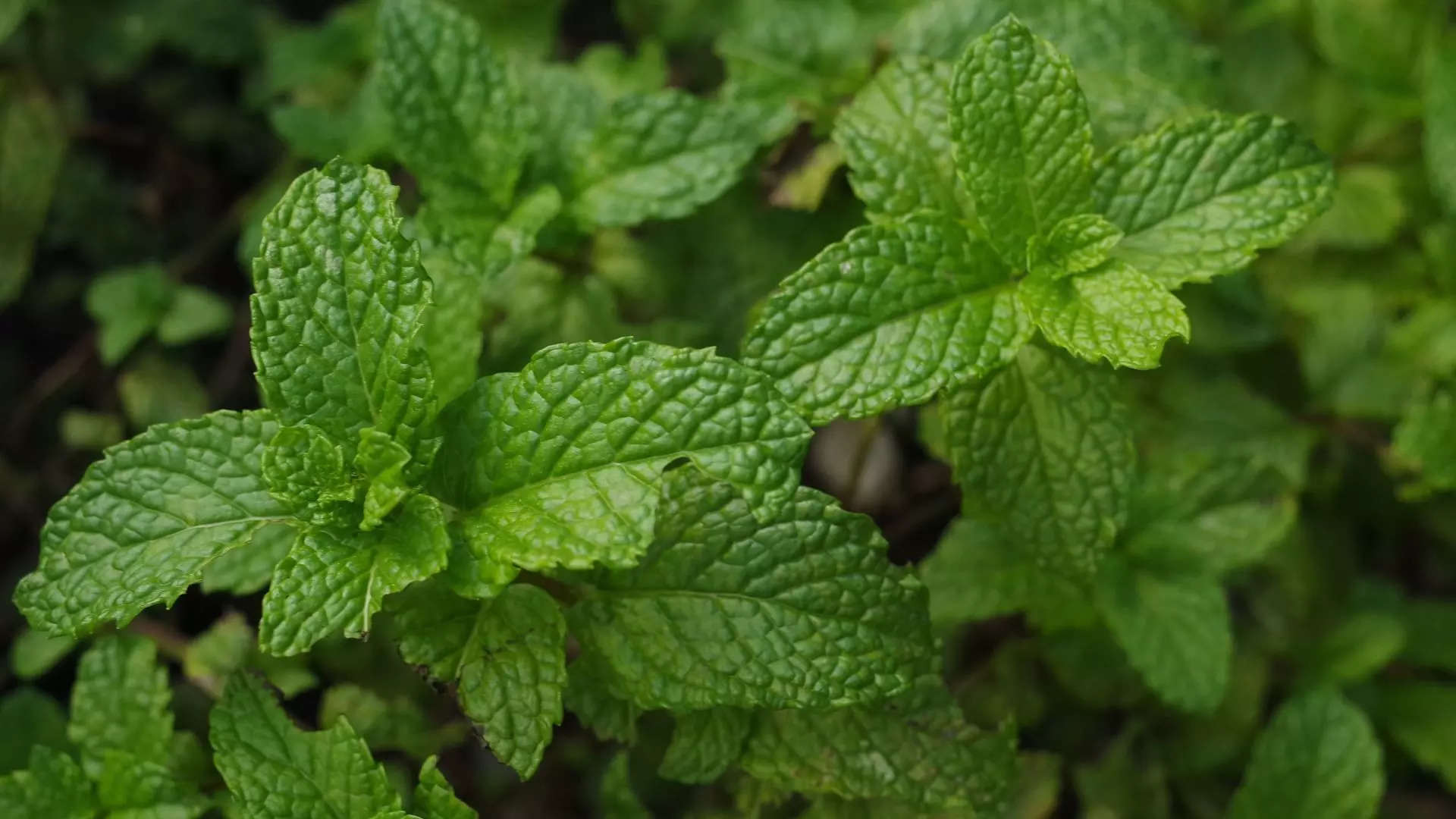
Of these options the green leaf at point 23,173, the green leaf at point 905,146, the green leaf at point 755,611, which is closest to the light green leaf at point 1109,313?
the green leaf at point 905,146

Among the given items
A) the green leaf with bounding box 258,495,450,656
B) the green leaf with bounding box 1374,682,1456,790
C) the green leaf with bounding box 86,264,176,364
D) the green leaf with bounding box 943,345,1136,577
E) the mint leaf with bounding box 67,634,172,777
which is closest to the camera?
the green leaf with bounding box 258,495,450,656

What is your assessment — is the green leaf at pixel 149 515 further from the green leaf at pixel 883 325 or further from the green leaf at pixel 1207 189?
the green leaf at pixel 1207 189

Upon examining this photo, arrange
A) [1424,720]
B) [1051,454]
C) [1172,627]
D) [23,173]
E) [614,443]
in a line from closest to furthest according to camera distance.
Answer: [614,443] → [1051,454] → [1172,627] → [1424,720] → [23,173]

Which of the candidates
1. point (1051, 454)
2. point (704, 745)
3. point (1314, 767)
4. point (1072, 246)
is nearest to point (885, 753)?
point (704, 745)

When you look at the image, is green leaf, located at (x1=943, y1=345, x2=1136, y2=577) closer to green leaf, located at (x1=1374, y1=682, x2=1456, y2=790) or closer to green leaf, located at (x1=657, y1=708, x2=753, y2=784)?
green leaf, located at (x1=657, y1=708, x2=753, y2=784)

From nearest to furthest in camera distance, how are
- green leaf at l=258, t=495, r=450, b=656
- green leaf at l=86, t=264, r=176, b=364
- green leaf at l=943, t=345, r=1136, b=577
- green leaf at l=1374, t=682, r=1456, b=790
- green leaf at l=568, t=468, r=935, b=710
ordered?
green leaf at l=258, t=495, r=450, b=656 → green leaf at l=568, t=468, r=935, b=710 → green leaf at l=943, t=345, r=1136, b=577 → green leaf at l=1374, t=682, r=1456, b=790 → green leaf at l=86, t=264, r=176, b=364

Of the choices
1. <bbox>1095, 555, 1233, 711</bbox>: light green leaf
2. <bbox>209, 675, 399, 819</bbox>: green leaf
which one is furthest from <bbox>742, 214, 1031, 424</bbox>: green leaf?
<bbox>209, 675, 399, 819</bbox>: green leaf

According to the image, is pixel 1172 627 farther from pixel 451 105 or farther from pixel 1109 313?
pixel 451 105

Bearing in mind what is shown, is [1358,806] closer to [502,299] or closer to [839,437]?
[839,437]
